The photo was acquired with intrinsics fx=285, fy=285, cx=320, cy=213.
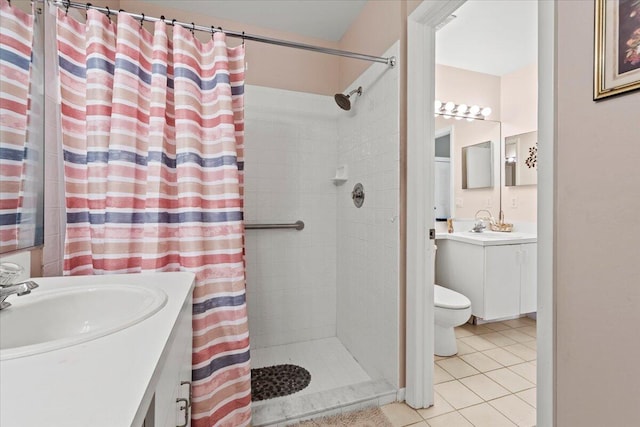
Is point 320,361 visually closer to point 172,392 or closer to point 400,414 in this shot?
point 400,414

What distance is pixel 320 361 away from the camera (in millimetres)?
1969

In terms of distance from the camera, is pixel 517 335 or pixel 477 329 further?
pixel 477 329

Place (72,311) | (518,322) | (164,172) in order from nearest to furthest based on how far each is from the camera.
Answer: (72,311)
(164,172)
(518,322)

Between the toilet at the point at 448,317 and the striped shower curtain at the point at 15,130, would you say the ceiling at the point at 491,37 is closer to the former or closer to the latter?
the toilet at the point at 448,317

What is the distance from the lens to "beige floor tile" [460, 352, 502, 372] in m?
1.90

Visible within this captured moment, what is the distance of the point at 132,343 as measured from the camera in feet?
1.80

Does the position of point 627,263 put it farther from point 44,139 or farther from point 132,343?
point 44,139

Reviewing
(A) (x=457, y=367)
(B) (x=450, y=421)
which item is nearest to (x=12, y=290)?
(B) (x=450, y=421)

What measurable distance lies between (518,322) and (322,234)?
200cm

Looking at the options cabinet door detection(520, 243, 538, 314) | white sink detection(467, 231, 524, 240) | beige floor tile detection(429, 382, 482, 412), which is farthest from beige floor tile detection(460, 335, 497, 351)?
white sink detection(467, 231, 524, 240)

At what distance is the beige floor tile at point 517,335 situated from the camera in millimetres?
2293

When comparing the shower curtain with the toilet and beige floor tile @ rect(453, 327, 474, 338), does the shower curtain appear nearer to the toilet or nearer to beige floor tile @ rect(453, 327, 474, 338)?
the toilet

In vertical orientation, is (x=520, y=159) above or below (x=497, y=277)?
above

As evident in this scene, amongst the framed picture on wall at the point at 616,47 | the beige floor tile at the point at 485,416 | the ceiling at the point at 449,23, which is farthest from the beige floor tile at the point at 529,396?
the ceiling at the point at 449,23
